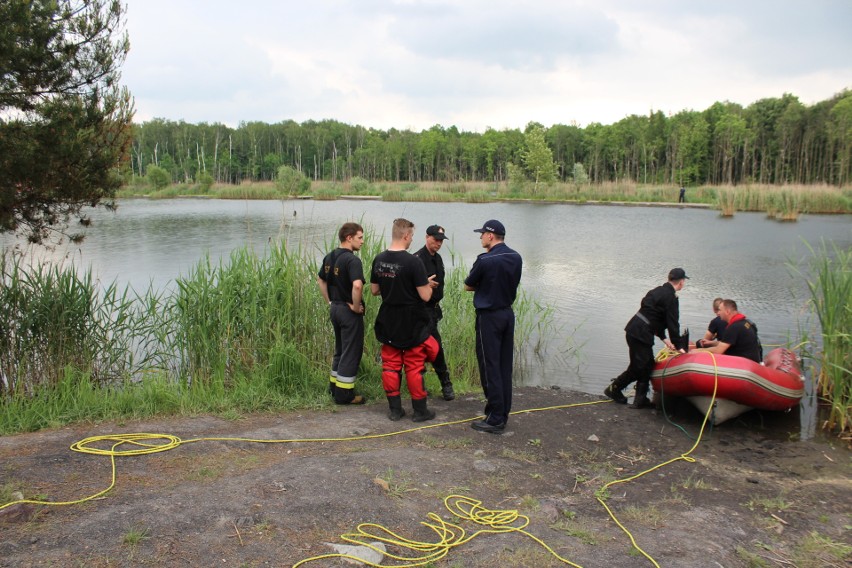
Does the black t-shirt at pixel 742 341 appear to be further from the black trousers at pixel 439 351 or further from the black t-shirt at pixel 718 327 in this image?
the black trousers at pixel 439 351

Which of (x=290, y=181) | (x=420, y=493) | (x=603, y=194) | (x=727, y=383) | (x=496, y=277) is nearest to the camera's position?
(x=420, y=493)

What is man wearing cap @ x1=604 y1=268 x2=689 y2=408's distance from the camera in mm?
6527

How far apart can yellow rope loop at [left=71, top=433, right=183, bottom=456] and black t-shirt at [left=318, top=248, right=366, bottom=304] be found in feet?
6.33

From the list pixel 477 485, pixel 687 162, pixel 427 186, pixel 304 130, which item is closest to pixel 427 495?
pixel 477 485

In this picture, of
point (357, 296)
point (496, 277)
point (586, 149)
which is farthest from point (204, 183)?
point (496, 277)

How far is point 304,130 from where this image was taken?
286ft

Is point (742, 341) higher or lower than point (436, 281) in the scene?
lower

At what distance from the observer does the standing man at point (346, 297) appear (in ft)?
18.9

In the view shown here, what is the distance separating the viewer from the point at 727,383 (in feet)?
20.0

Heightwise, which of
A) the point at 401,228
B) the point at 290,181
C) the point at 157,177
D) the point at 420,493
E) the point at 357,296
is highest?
the point at 157,177

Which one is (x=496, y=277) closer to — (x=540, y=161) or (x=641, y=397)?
(x=641, y=397)

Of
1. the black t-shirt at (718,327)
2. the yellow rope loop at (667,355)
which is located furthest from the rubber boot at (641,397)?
the black t-shirt at (718,327)

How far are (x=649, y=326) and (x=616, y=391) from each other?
93 cm

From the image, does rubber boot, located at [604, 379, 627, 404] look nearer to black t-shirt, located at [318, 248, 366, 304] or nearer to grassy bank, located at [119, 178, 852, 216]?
black t-shirt, located at [318, 248, 366, 304]
